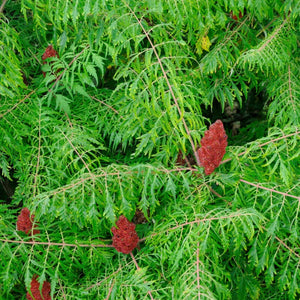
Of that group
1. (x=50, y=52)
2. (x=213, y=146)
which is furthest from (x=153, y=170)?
(x=50, y=52)

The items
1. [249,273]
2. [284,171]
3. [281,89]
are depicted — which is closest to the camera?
[284,171]

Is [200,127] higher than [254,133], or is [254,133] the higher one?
[200,127]

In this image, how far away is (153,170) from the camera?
6.19ft

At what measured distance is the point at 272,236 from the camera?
1821mm

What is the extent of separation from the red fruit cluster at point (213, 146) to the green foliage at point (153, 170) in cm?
7

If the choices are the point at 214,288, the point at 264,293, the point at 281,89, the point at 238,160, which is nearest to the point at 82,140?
the point at 238,160

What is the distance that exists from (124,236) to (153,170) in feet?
1.09

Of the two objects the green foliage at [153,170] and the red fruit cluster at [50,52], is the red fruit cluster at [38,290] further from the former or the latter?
the red fruit cluster at [50,52]

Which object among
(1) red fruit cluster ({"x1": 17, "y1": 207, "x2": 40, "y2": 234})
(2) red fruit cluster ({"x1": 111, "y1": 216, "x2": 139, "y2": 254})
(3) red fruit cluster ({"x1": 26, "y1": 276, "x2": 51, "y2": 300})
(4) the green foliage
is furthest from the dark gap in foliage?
(2) red fruit cluster ({"x1": 111, "y1": 216, "x2": 139, "y2": 254})

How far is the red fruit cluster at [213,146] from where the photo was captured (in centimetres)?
189

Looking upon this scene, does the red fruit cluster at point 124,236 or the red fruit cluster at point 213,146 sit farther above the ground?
the red fruit cluster at point 213,146

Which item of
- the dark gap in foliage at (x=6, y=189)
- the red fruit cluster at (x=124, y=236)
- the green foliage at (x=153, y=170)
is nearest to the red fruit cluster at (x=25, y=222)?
the green foliage at (x=153, y=170)

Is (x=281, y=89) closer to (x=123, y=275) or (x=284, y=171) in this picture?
(x=284, y=171)

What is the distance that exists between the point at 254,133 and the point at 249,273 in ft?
3.76
